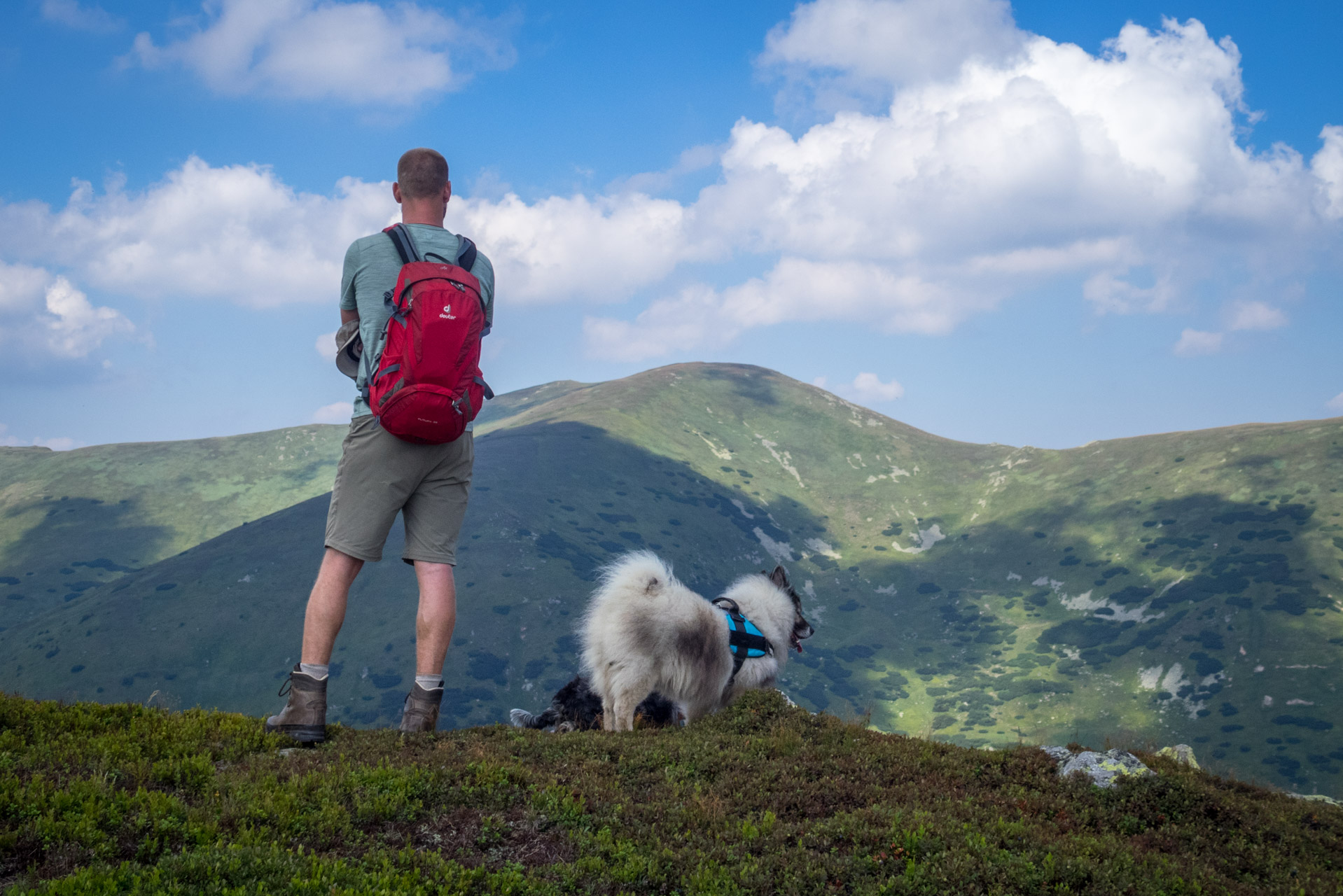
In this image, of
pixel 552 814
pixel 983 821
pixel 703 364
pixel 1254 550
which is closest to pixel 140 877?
pixel 552 814

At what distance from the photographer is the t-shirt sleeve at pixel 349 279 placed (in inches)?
268

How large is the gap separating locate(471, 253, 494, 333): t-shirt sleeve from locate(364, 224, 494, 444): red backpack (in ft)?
1.32

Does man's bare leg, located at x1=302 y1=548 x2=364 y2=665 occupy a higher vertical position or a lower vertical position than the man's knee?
lower

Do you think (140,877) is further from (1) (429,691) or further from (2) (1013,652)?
(2) (1013,652)

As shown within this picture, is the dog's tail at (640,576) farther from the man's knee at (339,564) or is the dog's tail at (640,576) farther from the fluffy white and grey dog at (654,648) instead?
the man's knee at (339,564)

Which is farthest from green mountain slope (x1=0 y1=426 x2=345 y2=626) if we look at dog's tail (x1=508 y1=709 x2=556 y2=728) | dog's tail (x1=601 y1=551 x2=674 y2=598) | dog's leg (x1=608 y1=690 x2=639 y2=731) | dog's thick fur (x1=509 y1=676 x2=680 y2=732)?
dog's leg (x1=608 y1=690 x2=639 y2=731)

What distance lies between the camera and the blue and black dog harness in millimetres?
10508

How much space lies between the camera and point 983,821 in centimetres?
573

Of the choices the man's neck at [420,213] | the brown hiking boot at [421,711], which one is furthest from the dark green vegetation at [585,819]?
the man's neck at [420,213]

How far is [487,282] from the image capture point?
7.17 metres

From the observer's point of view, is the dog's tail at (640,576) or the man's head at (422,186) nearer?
the man's head at (422,186)

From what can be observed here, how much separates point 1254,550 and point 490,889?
109961mm

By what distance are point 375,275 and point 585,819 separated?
473 cm

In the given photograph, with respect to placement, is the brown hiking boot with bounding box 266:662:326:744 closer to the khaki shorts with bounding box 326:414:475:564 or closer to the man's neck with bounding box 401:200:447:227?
the khaki shorts with bounding box 326:414:475:564
